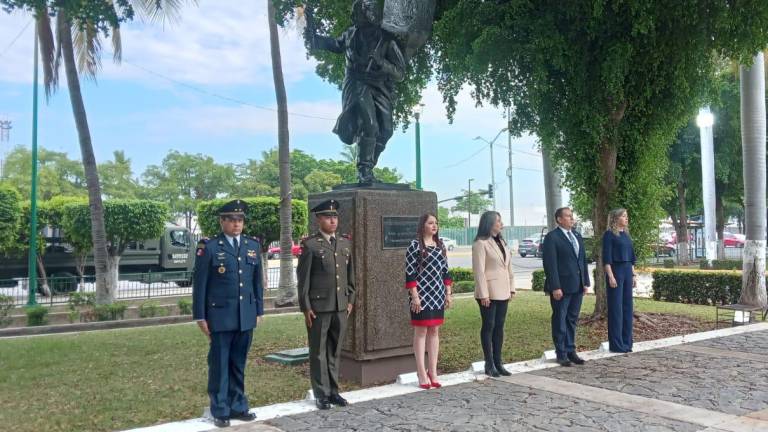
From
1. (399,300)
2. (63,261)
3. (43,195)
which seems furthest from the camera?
(43,195)

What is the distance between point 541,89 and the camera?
31.0 ft

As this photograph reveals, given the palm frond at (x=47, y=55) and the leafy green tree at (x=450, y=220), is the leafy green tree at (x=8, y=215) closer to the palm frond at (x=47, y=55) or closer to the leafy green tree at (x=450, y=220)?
the palm frond at (x=47, y=55)

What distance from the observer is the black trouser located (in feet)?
20.7

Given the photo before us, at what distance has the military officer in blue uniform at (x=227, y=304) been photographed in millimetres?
4832

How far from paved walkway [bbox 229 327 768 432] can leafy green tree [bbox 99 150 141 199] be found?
1594 inches

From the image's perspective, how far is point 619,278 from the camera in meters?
7.79

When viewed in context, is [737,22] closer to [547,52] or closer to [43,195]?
[547,52]

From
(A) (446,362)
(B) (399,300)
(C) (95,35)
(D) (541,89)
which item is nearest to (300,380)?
(B) (399,300)

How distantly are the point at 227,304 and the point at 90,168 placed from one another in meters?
10.9

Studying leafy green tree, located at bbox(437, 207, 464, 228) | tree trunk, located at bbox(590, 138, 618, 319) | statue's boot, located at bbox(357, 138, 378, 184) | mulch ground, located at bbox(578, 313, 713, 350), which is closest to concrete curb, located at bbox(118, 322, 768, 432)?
mulch ground, located at bbox(578, 313, 713, 350)

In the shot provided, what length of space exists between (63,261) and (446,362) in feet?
58.1

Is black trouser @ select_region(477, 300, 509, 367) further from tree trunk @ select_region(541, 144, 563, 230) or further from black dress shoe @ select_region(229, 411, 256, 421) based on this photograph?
tree trunk @ select_region(541, 144, 563, 230)

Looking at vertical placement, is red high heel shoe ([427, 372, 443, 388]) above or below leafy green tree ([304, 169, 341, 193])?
below

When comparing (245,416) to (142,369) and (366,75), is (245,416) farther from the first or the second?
(366,75)
